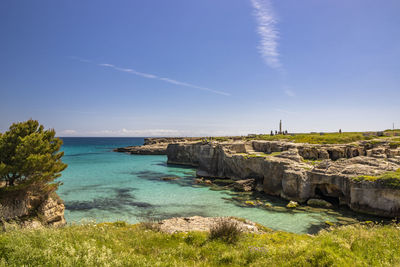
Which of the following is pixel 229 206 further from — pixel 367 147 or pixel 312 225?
pixel 367 147

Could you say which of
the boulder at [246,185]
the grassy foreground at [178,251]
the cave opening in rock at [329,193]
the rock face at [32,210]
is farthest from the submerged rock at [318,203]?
the rock face at [32,210]

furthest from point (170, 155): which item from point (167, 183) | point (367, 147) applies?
point (367, 147)

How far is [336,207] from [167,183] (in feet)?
83.6

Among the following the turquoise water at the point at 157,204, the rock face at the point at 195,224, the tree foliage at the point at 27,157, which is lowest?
the turquoise water at the point at 157,204

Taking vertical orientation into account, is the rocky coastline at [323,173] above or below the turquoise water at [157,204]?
above

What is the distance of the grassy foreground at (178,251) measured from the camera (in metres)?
5.50

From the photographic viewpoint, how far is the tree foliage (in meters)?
14.8

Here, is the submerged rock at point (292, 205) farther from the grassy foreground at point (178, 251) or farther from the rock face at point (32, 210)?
the rock face at point (32, 210)

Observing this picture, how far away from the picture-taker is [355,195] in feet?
72.9

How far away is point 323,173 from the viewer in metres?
25.6

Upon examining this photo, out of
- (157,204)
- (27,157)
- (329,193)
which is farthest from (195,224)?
(329,193)

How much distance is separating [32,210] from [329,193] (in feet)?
100

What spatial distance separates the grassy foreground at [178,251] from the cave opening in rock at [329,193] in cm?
1777

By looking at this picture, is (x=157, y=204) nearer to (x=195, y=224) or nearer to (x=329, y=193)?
(x=195, y=224)
